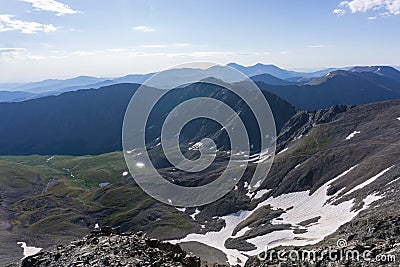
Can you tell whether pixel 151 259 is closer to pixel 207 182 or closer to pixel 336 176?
pixel 336 176

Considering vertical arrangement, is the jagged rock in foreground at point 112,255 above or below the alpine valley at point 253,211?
above

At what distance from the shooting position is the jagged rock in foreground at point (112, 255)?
76.7 feet

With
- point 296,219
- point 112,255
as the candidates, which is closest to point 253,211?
point 296,219

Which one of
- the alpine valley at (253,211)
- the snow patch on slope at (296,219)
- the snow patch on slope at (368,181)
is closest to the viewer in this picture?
the alpine valley at (253,211)

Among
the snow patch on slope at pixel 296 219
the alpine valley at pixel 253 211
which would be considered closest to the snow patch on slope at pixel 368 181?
the alpine valley at pixel 253 211

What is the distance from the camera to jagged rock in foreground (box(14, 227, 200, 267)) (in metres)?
23.4

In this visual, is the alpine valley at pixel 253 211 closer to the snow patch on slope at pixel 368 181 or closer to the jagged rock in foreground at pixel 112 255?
the jagged rock in foreground at pixel 112 255

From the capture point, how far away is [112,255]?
79.7 feet

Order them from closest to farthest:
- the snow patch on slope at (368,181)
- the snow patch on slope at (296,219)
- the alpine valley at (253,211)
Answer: the alpine valley at (253,211) < the snow patch on slope at (296,219) < the snow patch on slope at (368,181)

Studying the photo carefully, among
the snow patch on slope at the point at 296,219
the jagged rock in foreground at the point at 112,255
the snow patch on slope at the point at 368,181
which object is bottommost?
the snow patch on slope at the point at 296,219

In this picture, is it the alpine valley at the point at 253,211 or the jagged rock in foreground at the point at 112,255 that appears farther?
the alpine valley at the point at 253,211

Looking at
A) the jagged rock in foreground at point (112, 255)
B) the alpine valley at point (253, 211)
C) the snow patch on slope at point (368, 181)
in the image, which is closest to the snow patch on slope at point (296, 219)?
the alpine valley at point (253, 211)

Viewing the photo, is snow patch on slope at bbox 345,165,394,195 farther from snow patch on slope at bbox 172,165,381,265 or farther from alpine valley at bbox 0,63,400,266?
snow patch on slope at bbox 172,165,381,265

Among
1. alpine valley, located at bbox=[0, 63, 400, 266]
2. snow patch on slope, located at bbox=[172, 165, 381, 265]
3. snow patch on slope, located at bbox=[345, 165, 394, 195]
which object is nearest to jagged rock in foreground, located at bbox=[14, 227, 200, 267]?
alpine valley, located at bbox=[0, 63, 400, 266]
